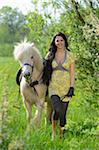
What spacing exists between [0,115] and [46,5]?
4.80 m

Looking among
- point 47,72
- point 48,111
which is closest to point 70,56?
point 47,72

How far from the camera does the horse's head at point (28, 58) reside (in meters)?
8.89

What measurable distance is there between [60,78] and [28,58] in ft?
2.73

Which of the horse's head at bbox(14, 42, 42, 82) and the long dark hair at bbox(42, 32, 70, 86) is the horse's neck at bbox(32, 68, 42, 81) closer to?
the horse's head at bbox(14, 42, 42, 82)

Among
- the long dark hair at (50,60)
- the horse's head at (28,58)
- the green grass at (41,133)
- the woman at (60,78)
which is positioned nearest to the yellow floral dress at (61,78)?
the woman at (60,78)

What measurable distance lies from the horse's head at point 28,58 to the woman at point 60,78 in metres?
0.47

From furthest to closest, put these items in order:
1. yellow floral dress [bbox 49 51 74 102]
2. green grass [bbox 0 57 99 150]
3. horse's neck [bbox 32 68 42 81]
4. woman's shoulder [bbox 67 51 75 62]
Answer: horse's neck [bbox 32 68 42 81]
yellow floral dress [bbox 49 51 74 102]
woman's shoulder [bbox 67 51 75 62]
green grass [bbox 0 57 99 150]

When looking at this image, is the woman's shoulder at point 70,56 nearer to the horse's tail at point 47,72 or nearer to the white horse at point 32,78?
the horse's tail at point 47,72

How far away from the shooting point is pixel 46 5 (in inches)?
360

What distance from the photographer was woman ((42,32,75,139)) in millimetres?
8461

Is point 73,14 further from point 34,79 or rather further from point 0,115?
point 0,115

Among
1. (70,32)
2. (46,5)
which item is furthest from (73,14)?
(46,5)

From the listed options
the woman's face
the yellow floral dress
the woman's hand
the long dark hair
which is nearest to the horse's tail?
the long dark hair

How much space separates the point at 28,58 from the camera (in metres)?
9.02
